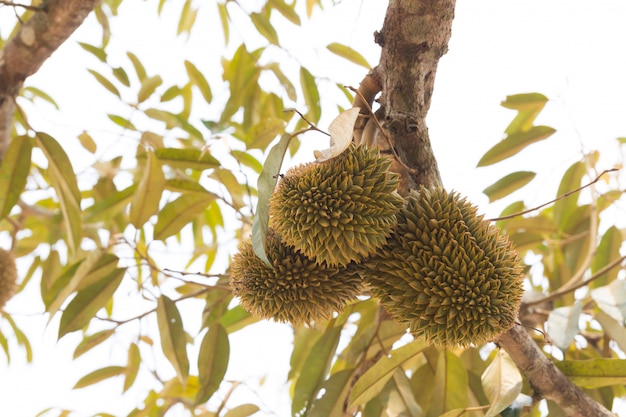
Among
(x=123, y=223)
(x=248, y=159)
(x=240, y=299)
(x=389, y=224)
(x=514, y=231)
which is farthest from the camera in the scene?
(x=123, y=223)

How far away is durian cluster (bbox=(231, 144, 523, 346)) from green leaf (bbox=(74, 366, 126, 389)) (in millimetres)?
874

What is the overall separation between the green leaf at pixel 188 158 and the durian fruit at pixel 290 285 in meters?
0.41

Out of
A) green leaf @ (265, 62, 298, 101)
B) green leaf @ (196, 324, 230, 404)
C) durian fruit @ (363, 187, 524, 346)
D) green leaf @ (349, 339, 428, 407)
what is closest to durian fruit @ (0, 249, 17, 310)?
green leaf @ (196, 324, 230, 404)

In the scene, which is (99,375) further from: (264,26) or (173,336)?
(264,26)

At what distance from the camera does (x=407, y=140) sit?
0.97 metres

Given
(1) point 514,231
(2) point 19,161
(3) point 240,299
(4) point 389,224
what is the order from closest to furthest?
(4) point 389,224
(3) point 240,299
(2) point 19,161
(1) point 514,231

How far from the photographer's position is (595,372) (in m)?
1.12

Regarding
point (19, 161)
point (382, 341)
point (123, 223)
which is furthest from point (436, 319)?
point (123, 223)

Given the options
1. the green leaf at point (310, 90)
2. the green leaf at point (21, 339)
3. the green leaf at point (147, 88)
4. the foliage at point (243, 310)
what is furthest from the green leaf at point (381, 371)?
the green leaf at point (21, 339)

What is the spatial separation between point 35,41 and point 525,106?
1222 mm

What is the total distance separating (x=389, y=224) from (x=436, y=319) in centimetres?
16

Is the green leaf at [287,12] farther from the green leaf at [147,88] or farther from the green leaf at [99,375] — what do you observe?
the green leaf at [99,375]

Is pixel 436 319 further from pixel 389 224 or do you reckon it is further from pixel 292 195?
pixel 292 195

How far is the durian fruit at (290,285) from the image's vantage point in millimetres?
928
